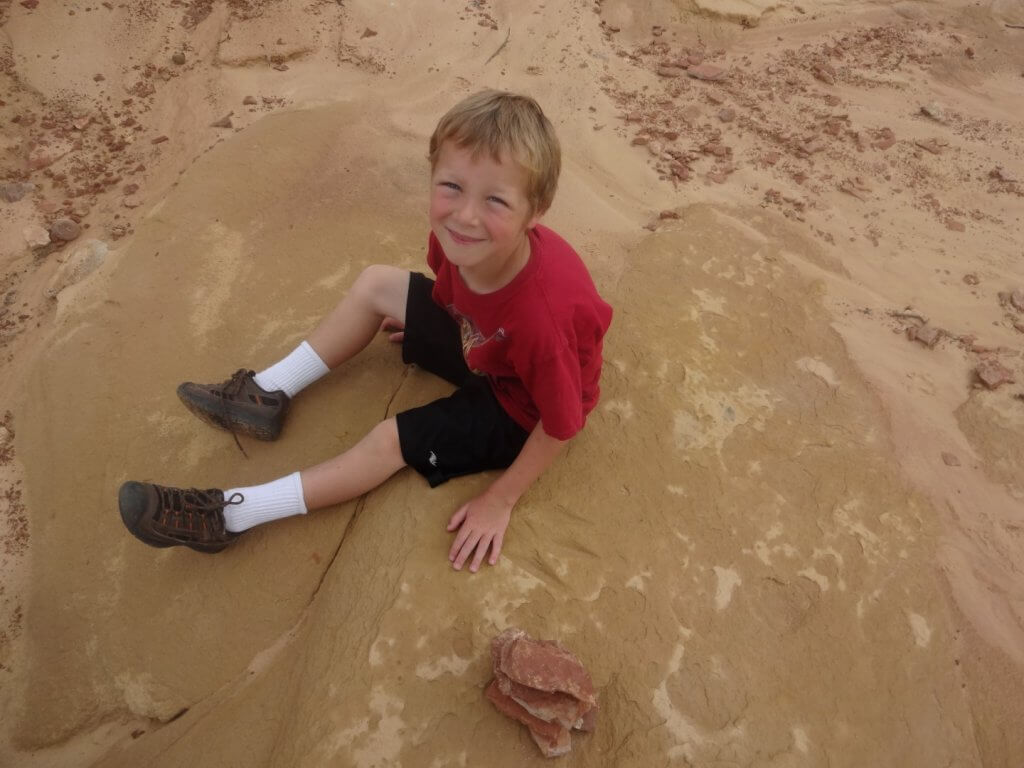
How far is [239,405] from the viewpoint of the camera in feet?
7.14

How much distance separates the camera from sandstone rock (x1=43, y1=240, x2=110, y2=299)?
2.86 meters

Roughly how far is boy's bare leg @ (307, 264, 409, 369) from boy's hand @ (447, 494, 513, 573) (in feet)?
2.23

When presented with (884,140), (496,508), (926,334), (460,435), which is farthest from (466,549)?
(884,140)

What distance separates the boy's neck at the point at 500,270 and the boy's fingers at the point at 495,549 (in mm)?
687

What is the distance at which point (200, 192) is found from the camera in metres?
3.05

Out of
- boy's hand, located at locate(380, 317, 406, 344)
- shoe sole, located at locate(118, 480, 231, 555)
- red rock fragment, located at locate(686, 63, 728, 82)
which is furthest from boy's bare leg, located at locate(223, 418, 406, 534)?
red rock fragment, located at locate(686, 63, 728, 82)

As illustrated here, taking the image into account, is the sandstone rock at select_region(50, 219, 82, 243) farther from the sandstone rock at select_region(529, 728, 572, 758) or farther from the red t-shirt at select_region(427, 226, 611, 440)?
the sandstone rock at select_region(529, 728, 572, 758)

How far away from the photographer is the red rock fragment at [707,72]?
13.4 ft

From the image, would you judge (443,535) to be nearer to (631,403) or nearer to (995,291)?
(631,403)

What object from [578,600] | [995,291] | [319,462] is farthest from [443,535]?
[995,291]

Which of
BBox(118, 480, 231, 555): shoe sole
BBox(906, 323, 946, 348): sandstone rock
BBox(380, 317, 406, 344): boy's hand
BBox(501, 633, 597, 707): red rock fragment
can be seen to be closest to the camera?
BBox(501, 633, 597, 707): red rock fragment

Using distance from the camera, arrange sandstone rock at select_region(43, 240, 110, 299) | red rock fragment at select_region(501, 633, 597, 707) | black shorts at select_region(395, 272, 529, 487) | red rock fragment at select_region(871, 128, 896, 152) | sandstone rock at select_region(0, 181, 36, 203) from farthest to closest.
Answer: red rock fragment at select_region(871, 128, 896, 152) → sandstone rock at select_region(0, 181, 36, 203) → sandstone rock at select_region(43, 240, 110, 299) → black shorts at select_region(395, 272, 529, 487) → red rock fragment at select_region(501, 633, 597, 707)

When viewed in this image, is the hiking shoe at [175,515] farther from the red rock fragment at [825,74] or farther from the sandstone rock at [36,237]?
the red rock fragment at [825,74]

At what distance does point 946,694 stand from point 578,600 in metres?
1.00
